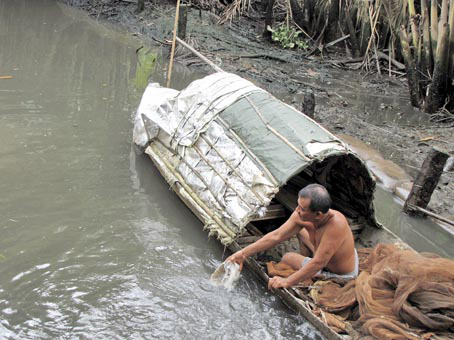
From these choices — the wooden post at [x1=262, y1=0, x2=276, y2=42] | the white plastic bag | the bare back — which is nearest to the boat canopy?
the white plastic bag

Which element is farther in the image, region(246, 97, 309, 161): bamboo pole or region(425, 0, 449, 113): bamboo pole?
region(425, 0, 449, 113): bamboo pole

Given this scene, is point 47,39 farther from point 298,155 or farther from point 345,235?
point 345,235

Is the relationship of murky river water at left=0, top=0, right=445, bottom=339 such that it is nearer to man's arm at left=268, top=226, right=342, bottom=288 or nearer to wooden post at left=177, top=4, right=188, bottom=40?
man's arm at left=268, top=226, right=342, bottom=288

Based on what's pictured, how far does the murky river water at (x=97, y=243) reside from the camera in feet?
15.6

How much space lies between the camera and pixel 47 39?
555 inches

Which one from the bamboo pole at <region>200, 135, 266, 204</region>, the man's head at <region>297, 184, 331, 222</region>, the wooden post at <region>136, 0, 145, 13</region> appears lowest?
the wooden post at <region>136, 0, 145, 13</region>

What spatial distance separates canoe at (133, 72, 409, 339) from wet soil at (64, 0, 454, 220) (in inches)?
73.8

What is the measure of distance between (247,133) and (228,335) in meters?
2.27

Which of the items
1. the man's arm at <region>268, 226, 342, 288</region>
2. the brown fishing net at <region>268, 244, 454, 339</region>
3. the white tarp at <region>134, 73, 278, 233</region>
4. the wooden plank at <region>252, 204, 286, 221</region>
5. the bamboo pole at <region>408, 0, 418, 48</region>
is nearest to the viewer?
the brown fishing net at <region>268, 244, 454, 339</region>

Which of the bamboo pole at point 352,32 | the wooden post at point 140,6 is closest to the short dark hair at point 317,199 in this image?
the bamboo pole at point 352,32

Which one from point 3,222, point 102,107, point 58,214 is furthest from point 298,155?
point 102,107

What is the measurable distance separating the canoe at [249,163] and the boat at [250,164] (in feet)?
0.04

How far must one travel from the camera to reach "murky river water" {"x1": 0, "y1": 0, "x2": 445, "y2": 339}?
15.7ft

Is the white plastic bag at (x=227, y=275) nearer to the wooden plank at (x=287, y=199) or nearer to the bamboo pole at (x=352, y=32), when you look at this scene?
the wooden plank at (x=287, y=199)
